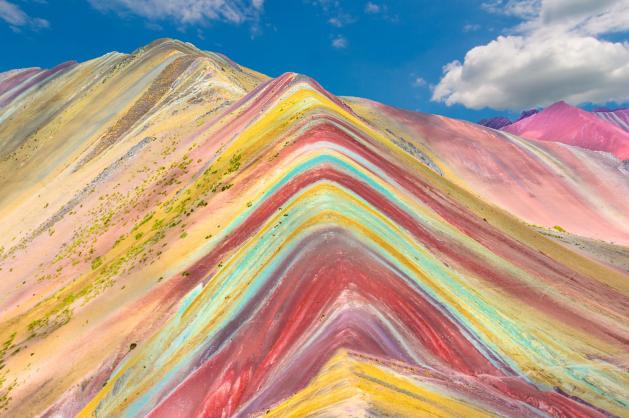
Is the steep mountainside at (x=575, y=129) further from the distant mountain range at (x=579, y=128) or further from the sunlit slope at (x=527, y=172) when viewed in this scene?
the sunlit slope at (x=527, y=172)

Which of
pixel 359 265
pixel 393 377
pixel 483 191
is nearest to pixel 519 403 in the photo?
pixel 393 377

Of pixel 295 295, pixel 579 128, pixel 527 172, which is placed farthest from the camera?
pixel 579 128

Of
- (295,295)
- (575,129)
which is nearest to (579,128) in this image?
(575,129)

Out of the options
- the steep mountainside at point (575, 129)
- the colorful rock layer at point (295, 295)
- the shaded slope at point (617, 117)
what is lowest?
the colorful rock layer at point (295, 295)

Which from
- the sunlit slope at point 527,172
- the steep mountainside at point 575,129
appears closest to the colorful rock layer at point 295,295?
the sunlit slope at point 527,172

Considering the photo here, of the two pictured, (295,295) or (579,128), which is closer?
(295,295)

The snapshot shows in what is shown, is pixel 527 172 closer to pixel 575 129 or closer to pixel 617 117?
pixel 575 129
